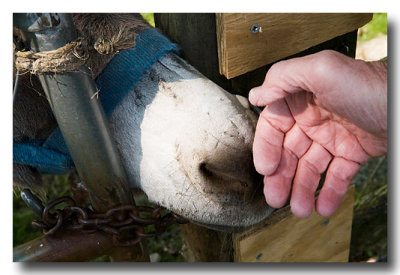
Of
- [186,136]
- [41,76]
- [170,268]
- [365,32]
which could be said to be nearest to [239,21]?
[186,136]

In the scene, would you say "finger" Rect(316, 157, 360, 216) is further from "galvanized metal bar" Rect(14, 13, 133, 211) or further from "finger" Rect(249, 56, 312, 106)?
"galvanized metal bar" Rect(14, 13, 133, 211)

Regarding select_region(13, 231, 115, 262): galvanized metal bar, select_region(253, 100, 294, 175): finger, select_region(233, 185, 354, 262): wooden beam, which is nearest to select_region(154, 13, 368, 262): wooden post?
select_region(233, 185, 354, 262): wooden beam

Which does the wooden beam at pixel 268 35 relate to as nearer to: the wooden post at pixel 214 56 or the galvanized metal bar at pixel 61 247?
the wooden post at pixel 214 56

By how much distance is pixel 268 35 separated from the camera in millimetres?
941

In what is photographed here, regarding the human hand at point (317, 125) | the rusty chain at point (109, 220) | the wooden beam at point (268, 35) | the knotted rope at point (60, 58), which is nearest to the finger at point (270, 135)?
the human hand at point (317, 125)

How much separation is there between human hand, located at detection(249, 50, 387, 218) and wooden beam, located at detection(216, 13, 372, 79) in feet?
0.24

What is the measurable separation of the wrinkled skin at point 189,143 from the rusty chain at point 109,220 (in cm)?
6

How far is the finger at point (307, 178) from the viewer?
1021 mm

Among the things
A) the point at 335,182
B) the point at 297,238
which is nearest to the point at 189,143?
the point at 335,182

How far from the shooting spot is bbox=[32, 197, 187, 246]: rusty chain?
91 centimetres

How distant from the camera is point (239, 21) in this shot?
0.88 meters

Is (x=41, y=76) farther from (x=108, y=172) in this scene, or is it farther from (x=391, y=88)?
(x=391, y=88)

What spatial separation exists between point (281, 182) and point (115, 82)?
40 cm
